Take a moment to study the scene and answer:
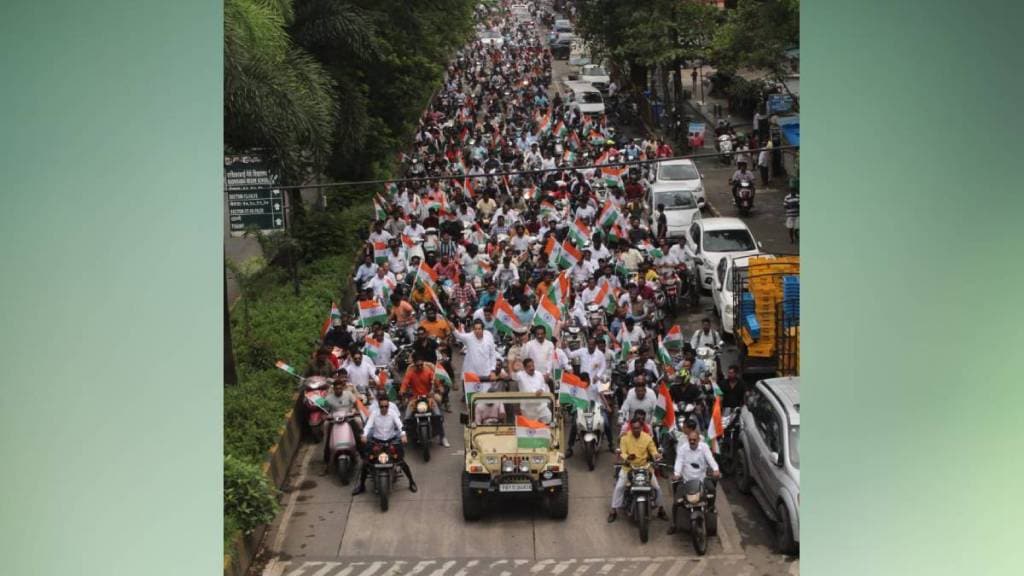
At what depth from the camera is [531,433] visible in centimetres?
1275

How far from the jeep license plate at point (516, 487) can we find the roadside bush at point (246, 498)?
1946mm

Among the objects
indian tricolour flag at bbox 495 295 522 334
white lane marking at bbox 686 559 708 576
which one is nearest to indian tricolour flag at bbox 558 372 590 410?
white lane marking at bbox 686 559 708 576

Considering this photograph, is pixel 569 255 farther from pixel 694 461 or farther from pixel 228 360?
pixel 694 461

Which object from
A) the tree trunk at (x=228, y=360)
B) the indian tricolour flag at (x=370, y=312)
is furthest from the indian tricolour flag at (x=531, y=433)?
the indian tricolour flag at (x=370, y=312)

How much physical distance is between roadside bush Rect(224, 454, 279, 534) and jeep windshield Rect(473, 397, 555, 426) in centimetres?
212

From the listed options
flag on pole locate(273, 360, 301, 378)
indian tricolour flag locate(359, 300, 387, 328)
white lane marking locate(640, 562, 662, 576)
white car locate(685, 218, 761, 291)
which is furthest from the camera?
white car locate(685, 218, 761, 291)

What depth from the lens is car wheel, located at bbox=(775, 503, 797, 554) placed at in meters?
11.9

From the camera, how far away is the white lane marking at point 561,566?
38.8 ft

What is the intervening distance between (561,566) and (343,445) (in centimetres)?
306

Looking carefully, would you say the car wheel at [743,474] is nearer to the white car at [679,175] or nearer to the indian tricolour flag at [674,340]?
the indian tricolour flag at [674,340]

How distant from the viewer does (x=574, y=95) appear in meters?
45.7
